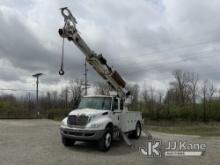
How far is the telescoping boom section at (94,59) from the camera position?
1399 cm

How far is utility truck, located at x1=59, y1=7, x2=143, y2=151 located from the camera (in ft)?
40.9

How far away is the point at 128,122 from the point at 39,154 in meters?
5.41

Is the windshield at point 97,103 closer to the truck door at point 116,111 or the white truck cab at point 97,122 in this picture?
the white truck cab at point 97,122

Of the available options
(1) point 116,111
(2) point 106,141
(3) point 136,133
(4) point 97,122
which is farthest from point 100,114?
(3) point 136,133

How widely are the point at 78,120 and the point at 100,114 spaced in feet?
2.94

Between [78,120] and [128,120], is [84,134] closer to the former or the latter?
[78,120]

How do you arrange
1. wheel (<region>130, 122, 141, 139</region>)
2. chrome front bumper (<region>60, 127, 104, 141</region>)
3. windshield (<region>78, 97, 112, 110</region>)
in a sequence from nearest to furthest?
chrome front bumper (<region>60, 127, 104, 141</region>), windshield (<region>78, 97, 112, 110</region>), wheel (<region>130, 122, 141, 139</region>)

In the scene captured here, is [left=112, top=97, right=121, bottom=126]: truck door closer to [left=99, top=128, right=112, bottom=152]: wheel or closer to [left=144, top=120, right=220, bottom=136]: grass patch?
[left=99, top=128, right=112, bottom=152]: wheel

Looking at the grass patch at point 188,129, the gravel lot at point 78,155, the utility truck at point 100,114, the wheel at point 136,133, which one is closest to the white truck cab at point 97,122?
the utility truck at point 100,114

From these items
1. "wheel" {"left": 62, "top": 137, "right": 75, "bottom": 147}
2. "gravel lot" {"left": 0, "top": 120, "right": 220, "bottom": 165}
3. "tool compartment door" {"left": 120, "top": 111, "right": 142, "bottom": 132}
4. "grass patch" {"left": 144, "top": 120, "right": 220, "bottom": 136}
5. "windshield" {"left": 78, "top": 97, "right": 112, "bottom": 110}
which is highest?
"windshield" {"left": 78, "top": 97, "right": 112, "bottom": 110}

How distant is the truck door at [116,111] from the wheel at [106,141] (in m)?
0.90

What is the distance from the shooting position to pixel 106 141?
12.6m

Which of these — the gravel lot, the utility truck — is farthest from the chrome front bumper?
the gravel lot

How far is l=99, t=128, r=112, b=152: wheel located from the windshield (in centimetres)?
118
